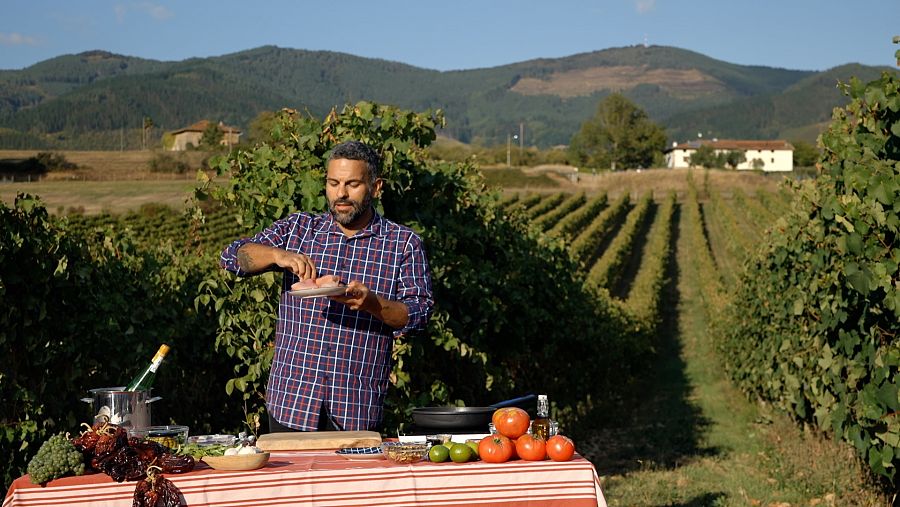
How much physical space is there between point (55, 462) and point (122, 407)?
16.0 inches

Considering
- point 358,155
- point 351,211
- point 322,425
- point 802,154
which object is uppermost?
point 358,155

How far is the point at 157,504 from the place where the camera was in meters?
3.08

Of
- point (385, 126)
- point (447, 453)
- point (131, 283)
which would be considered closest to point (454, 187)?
point (385, 126)

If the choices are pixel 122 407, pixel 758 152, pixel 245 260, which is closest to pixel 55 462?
pixel 122 407

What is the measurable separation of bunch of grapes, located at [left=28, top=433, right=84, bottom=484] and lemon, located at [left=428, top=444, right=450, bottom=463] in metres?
1.05

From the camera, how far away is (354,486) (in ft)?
10.7

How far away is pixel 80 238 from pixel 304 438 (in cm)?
313

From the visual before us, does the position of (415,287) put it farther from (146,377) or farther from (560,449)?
(146,377)

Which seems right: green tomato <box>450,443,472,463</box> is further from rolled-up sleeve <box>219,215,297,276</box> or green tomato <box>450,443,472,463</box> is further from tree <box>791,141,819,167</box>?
tree <box>791,141,819,167</box>

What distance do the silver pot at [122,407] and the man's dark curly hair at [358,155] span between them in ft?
3.50

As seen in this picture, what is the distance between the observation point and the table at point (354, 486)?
3123mm

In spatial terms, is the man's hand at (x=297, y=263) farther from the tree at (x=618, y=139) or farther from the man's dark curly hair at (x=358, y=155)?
the tree at (x=618, y=139)

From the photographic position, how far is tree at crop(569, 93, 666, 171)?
146 m

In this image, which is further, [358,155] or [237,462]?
[358,155]
